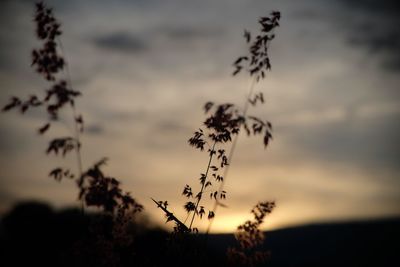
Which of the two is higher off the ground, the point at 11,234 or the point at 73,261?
the point at 11,234

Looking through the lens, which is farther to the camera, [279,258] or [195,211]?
[279,258]

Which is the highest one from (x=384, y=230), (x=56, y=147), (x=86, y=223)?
(x=384, y=230)

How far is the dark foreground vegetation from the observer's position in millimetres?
7930

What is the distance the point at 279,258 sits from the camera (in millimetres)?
79688

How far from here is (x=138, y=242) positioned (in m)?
24.1

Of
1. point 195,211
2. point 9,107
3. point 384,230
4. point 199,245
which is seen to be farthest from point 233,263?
point 384,230

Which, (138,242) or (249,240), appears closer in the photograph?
(249,240)

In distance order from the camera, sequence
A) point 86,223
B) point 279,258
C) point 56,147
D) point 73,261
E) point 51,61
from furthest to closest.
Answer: point 279,258 → point 73,261 → point 86,223 → point 51,61 → point 56,147

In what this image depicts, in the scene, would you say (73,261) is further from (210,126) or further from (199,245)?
Result: (210,126)

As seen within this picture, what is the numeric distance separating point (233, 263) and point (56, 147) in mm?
4902

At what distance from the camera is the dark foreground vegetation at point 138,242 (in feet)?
26.0

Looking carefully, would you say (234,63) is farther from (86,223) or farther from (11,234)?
(11,234)

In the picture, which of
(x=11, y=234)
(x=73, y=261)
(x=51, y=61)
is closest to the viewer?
(x=51, y=61)

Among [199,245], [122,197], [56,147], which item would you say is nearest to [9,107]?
[56,147]
